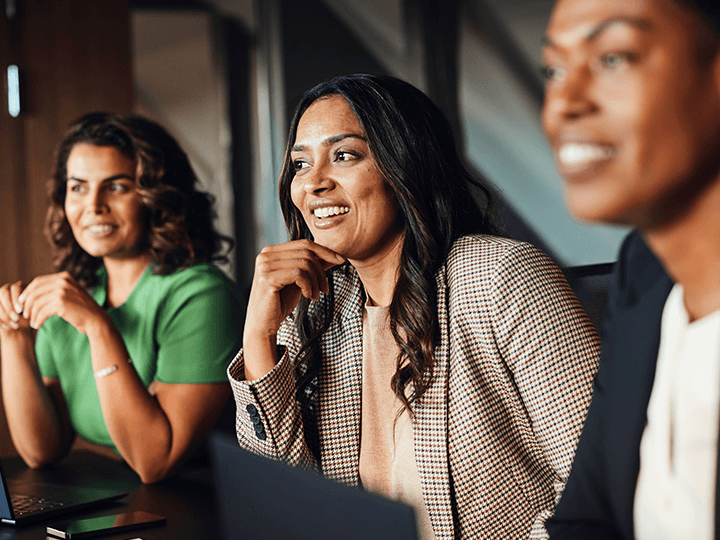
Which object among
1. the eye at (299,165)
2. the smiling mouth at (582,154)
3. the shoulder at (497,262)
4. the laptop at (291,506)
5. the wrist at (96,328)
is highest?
the eye at (299,165)

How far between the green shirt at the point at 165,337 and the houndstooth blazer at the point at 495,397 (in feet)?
1.16

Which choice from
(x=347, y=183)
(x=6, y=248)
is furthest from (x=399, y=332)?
(x=6, y=248)

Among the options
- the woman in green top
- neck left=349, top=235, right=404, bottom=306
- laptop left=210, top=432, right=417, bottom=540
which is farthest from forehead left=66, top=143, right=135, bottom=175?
laptop left=210, top=432, right=417, bottom=540

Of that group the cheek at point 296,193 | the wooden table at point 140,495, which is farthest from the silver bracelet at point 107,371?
the cheek at point 296,193

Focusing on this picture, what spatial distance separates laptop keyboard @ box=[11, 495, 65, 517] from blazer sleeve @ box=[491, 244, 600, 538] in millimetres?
852

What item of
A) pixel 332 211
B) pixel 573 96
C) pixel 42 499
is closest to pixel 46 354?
pixel 42 499

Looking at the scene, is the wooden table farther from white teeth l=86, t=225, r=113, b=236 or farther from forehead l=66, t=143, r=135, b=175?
forehead l=66, t=143, r=135, b=175

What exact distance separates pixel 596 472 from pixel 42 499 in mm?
1057

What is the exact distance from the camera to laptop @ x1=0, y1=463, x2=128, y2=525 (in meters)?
1.19

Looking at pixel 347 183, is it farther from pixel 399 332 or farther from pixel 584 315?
pixel 584 315

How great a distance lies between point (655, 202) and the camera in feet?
1.74

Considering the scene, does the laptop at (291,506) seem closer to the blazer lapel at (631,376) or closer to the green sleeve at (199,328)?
the blazer lapel at (631,376)

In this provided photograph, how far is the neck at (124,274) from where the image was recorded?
1.87 meters

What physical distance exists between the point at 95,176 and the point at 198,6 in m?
2.50
